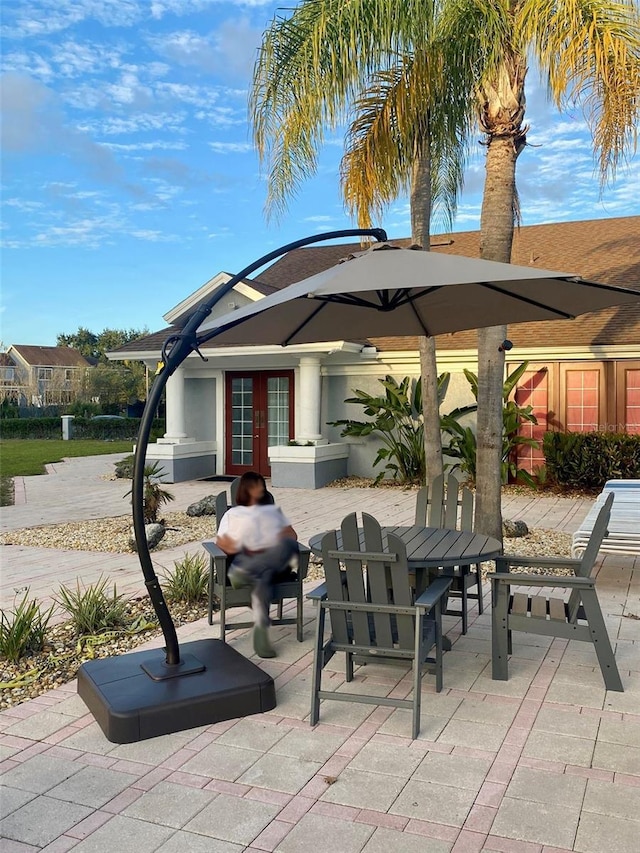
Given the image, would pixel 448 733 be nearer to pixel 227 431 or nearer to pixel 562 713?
pixel 562 713

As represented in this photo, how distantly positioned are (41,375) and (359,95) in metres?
69.3

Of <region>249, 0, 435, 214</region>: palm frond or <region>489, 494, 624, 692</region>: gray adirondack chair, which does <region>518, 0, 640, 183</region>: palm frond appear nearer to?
<region>249, 0, 435, 214</region>: palm frond

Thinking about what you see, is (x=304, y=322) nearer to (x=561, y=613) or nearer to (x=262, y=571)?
(x=262, y=571)

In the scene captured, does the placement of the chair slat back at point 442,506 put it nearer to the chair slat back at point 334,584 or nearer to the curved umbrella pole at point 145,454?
the chair slat back at point 334,584

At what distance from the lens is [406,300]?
18.8 ft

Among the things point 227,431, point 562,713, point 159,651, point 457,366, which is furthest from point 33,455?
point 562,713

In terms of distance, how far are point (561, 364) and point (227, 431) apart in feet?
25.7

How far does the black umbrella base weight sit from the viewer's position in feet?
12.7

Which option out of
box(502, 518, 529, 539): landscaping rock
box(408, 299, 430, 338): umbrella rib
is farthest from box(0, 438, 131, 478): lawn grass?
box(408, 299, 430, 338): umbrella rib

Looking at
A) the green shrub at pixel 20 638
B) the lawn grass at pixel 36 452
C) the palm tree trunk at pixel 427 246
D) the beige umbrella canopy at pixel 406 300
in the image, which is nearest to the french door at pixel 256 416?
the palm tree trunk at pixel 427 246

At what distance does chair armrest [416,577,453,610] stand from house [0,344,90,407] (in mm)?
46499

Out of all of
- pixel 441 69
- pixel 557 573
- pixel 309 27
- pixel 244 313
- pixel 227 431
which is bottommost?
pixel 557 573

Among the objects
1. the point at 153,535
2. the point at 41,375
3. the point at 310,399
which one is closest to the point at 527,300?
the point at 153,535

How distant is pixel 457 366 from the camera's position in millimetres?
15469
